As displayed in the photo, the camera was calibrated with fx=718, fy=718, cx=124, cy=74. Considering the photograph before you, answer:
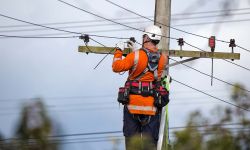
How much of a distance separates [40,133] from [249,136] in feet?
2.42

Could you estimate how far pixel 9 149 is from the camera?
86.7 inches

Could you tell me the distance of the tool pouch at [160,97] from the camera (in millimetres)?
7129

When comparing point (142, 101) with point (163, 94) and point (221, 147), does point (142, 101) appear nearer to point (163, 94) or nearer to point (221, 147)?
point (163, 94)

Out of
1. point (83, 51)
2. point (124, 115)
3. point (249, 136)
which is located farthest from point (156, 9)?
point (249, 136)

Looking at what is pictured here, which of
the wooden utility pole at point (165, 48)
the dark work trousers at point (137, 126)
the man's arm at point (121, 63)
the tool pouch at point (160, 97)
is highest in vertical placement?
the wooden utility pole at point (165, 48)

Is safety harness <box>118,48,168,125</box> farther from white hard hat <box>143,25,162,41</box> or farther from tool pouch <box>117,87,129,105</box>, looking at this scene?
white hard hat <box>143,25,162,41</box>

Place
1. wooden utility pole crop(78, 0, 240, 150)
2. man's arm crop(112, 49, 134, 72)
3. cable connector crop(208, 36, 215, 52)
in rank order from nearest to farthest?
man's arm crop(112, 49, 134, 72) → wooden utility pole crop(78, 0, 240, 150) → cable connector crop(208, 36, 215, 52)

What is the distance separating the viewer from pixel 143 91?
7.11 meters

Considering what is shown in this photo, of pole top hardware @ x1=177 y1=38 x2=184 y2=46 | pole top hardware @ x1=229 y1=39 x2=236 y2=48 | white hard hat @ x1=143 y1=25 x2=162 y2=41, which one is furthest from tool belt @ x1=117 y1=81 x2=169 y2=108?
pole top hardware @ x1=229 y1=39 x2=236 y2=48

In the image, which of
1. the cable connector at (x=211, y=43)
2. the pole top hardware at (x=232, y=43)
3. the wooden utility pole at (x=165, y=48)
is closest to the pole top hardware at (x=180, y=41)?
the wooden utility pole at (x=165, y=48)

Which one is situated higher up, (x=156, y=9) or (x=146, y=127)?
(x=156, y=9)

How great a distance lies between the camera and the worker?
23.2 ft

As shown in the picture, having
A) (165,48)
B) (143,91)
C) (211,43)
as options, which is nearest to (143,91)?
(143,91)

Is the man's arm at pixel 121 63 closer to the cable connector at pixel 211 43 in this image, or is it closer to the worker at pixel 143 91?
the worker at pixel 143 91
